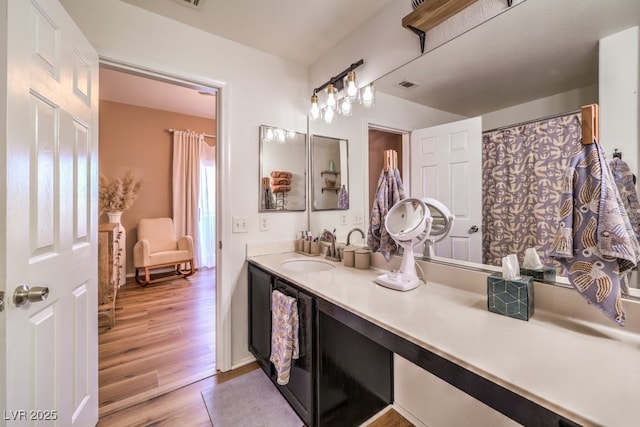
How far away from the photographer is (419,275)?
1379 millimetres

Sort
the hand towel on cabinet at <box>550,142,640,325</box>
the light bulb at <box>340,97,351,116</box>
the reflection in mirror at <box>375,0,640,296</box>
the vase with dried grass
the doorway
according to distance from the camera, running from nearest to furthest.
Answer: the hand towel on cabinet at <box>550,142,640,325</box>, the reflection in mirror at <box>375,0,640,296</box>, the doorway, the light bulb at <box>340,97,351,116</box>, the vase with dried grass

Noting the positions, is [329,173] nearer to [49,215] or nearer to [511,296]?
[511,296]

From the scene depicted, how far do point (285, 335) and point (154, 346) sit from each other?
1.53 m

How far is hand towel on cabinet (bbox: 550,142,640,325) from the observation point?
0.75 meters

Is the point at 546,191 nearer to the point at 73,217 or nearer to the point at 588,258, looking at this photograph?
the point at 588,258

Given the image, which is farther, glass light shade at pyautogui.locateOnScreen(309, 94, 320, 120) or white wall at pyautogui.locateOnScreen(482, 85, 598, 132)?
glass light shade at pyautogui.locateOnScreen(309, 94, 320, 120)

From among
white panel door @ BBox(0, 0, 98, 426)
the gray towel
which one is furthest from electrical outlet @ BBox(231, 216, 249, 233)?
the gray towel

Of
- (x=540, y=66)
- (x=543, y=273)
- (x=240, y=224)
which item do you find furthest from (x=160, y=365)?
(x=540, y=66)

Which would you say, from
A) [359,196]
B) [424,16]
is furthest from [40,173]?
[424,16]

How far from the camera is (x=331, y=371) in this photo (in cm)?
132

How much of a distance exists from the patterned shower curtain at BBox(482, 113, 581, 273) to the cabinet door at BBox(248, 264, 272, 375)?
4.11ft

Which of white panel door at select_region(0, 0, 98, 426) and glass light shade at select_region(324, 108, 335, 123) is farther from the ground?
glass light shade at select_region(324, 108, 335, 123)

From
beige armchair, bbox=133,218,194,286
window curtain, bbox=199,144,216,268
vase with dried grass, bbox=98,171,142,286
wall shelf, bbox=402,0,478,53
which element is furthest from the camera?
window curtain, bbox=199,144,216,268

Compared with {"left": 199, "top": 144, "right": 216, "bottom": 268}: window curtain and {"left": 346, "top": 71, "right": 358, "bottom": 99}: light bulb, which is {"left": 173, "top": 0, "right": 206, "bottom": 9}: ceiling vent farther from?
{"left": 199, "top": 144, "right": 216, "bottom": 268}: window curtain
